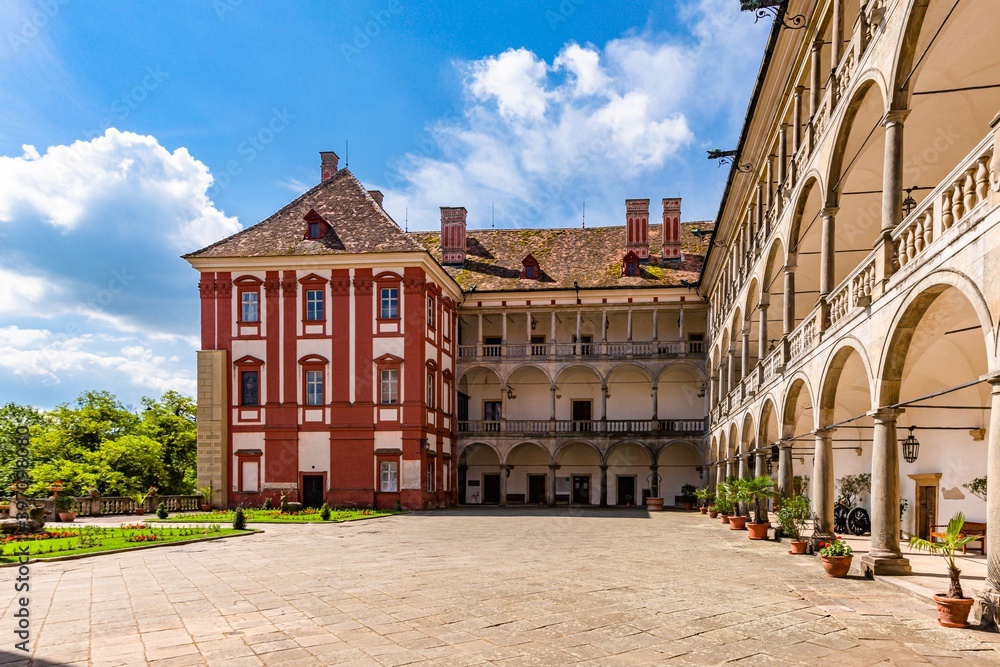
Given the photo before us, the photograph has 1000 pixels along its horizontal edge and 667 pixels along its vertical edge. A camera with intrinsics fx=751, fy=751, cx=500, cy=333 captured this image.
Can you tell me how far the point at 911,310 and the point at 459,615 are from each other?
6997 mm

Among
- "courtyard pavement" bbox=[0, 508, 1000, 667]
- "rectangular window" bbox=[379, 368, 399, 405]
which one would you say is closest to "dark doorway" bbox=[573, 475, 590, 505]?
"rectangular window" bbox=[379, 368, 399, 405]

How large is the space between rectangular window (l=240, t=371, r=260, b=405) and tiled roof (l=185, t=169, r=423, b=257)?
5575 millimetres

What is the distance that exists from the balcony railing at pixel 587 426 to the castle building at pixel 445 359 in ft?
0.29

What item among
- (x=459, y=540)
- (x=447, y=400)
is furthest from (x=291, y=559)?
(x=447, y=400)

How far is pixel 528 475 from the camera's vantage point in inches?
1617

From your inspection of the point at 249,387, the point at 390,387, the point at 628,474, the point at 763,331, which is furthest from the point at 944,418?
the point at 249,387

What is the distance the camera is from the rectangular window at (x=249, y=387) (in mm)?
35062

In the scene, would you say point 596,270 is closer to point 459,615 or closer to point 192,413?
point 192,413

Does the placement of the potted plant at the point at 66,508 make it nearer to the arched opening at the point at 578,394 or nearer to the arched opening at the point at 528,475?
the arched opening at the point at 528,475

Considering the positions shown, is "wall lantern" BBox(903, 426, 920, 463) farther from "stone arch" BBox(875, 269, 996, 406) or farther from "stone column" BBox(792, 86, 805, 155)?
"stone arch" BBox(875, 269, 996, 406)

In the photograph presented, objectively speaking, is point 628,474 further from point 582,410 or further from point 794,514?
point 794,514

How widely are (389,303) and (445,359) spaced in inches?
208

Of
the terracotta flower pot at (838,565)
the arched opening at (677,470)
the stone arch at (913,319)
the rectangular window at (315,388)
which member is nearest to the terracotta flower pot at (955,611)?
the stone arch at (913,319)

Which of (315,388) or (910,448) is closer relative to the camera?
(910,448)
